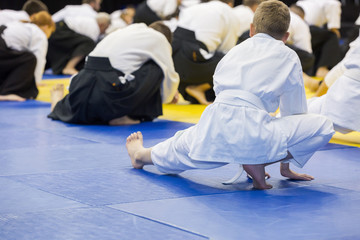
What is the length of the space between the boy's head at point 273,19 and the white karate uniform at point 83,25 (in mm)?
7777

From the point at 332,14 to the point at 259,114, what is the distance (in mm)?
7823

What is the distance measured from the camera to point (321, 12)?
1034cm

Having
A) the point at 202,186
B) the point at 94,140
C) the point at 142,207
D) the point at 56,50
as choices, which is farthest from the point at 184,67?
the point at 56,50

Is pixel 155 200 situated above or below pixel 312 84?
above

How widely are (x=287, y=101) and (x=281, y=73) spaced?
0.15 m

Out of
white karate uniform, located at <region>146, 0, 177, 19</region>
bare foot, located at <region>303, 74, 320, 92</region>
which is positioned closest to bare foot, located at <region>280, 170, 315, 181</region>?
bare foot, located at <region>303, 74, 320, 92</region>

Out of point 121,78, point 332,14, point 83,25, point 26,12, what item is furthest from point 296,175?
point 83,25

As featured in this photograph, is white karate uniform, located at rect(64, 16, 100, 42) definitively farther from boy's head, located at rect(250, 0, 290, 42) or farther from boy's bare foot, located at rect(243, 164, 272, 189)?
boy's bare foot, located at rect(243, 164, 272, 189)

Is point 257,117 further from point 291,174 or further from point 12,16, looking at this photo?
point 12,16

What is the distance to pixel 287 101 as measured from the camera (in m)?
3.01

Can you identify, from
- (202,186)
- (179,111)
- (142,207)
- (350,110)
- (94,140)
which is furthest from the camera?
(179,111)

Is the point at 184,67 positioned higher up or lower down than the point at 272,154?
lower down

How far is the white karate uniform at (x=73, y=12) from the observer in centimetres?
1088

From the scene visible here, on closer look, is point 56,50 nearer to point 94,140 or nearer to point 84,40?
point 84,40
